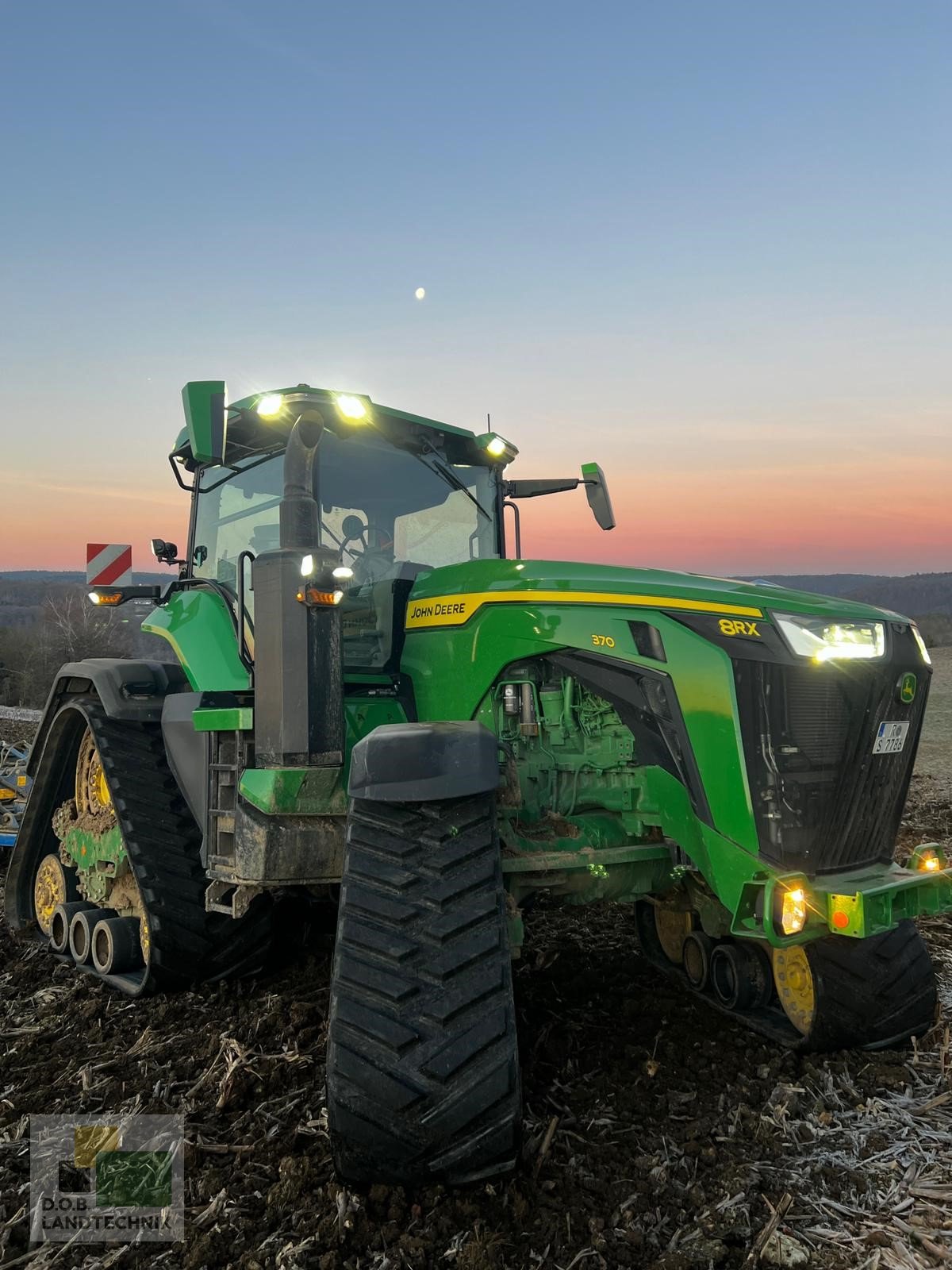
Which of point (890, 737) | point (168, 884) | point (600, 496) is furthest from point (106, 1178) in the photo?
point (600, 496)

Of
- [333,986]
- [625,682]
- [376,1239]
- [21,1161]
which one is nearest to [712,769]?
[625,682]

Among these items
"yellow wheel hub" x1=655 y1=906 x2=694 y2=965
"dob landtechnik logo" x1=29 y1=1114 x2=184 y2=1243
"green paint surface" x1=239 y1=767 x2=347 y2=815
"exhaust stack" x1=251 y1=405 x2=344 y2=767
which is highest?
"exhaust stack" x1=251 y1=405 x2=344 y2=767

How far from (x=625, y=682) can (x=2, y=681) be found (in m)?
24.8

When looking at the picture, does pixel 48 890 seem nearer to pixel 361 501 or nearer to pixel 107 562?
pixel 107 562

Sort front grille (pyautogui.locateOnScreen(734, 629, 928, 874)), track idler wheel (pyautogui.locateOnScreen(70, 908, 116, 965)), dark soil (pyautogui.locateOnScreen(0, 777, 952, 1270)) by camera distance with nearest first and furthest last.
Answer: dark soil (pyautogui.locateOnScreen(0, 777, 952, 1270))
front grille (pyautogui.locateOnScreen(734, 629, 928, 874))
track idler wheel (pyautogui.locateOnScreen(70, 908, 116, 965))

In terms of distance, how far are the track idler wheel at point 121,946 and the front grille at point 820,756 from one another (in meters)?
3.12

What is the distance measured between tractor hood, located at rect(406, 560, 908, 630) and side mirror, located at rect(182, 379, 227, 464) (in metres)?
1.11

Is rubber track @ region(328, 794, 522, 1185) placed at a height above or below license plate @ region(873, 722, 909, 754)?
below

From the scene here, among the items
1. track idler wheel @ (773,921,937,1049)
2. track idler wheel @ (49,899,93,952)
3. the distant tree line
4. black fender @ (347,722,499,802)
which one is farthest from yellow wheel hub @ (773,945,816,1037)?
the distant tree line

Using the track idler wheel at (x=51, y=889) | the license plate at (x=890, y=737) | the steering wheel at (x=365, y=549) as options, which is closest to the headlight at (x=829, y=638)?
the license plate at (x=890, y=737)

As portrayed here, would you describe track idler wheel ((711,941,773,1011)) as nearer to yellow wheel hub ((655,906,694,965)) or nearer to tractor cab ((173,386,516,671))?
yellow wheel hub ((655,906,694,965))

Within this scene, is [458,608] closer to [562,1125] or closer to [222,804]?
[222,804]

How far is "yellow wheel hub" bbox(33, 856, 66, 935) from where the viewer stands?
5301 mm

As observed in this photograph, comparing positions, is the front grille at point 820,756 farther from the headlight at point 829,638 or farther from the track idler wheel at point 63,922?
the track idler wheel at point 63,922
